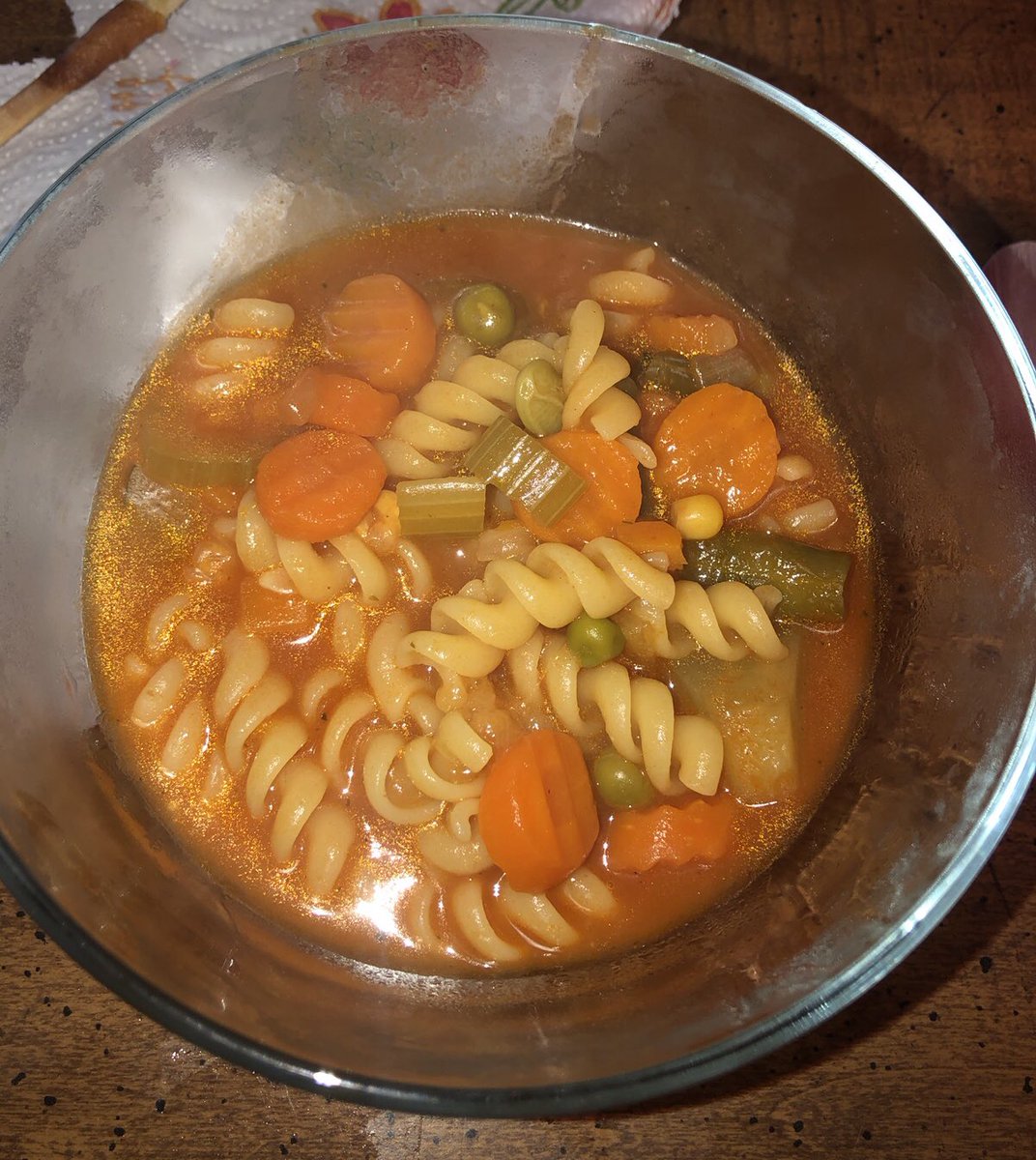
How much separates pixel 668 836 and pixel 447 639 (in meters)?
0.73

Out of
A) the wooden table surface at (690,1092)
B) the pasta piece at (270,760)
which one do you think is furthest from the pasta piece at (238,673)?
the wooden table surface at (690,1092)

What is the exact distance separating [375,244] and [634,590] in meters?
1.42

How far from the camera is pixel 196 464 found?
2.65 meters

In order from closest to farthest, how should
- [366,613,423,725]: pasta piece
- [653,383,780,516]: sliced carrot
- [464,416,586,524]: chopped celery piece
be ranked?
[366,613,423,725]: pasta piece, [464,416,586,524]: chopped celery piece, [653,383,780,516]: sliced carrot

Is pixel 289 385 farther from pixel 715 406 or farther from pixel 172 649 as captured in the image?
pixel 715 406

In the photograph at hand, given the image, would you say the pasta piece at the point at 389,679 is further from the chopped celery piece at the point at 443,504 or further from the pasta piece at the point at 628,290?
the pasta piece at the point at 628,290

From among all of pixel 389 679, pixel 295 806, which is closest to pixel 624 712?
pixel 389 679

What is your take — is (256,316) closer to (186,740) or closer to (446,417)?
(446,417)

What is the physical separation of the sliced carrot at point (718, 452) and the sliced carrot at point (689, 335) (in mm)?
234

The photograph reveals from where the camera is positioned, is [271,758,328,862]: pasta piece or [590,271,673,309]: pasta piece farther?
[590,271,673,309]: pasta piece

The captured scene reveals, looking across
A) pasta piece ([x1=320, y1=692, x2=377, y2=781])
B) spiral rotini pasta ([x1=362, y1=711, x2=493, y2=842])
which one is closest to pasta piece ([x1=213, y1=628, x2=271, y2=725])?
pasta piece ([x1=320, y1=692, x2=377, y2=781])

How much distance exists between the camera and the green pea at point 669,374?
2.76 m

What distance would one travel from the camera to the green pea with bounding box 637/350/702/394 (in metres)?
2.76

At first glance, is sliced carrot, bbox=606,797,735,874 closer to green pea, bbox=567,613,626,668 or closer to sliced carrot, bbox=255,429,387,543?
green pea, bbox=567,613,626,668
